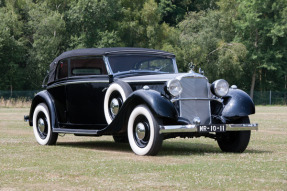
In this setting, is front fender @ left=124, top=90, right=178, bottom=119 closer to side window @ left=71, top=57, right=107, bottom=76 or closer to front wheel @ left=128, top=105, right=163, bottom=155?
front wheel @ left=128, top=105, right=163, bottom=155

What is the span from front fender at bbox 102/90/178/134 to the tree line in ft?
159

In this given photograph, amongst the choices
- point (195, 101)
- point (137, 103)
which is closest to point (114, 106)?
point (137, 103)

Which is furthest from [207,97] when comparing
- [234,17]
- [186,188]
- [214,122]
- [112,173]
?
[234,17]

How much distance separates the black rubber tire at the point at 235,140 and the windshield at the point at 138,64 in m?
2.03

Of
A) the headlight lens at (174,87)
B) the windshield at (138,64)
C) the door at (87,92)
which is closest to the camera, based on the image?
the headlight lens at (174,87)

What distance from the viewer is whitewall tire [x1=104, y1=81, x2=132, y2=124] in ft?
34.8

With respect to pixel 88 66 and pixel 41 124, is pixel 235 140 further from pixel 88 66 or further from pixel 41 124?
pixel 41 124

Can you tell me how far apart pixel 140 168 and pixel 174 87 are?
226cm

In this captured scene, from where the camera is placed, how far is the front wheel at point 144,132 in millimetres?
9711

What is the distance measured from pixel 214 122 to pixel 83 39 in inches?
2010

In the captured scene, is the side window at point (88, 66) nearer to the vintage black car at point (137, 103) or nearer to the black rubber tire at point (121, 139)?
the vintage black car at point (137, 103)

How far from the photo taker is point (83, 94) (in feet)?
38.5

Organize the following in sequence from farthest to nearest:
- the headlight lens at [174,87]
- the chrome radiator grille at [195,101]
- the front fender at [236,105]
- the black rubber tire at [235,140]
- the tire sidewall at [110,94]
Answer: the black rubber tire at [235,140], the tire sidewall at [110,94], the front fender at [236,105], the chrome radiator grille at [195,101], the headlight lens at [174,87]

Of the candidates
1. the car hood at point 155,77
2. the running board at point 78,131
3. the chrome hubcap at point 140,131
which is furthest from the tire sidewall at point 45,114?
the chrome hubcap at point 140,131
